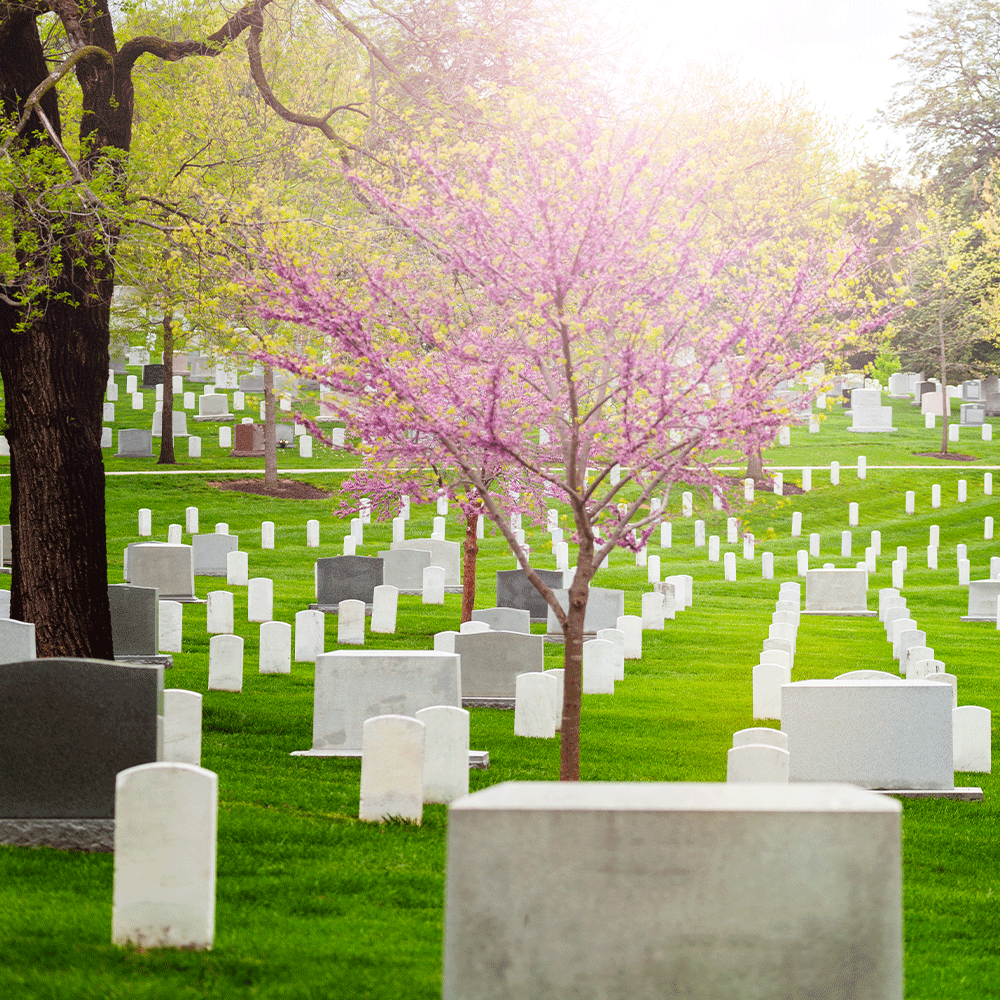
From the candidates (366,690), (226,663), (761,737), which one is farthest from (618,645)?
(761,737)

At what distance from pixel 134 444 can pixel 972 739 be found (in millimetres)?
30795

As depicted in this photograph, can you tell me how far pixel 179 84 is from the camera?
1045 inches

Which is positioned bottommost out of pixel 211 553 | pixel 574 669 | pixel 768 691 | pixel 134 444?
pixel 768 691

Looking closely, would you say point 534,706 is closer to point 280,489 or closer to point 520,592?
point 520,592

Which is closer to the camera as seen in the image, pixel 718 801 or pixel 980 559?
pixel 718 801

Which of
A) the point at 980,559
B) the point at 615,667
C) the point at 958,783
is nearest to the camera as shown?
the point at 958,783

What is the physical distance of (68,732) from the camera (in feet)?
23.9

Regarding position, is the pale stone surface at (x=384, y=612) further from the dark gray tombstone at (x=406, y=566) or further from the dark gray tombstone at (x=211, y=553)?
the dark gray tombstone at (x=211, y=553)

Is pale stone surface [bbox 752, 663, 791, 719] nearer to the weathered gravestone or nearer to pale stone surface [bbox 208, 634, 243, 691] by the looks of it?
pale stone surface [bbox 208, 634, 243, 691]

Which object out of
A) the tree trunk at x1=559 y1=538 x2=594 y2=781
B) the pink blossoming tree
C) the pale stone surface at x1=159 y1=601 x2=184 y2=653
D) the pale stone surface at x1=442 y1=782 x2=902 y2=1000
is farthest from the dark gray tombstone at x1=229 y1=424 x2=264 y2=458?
the pale stone surface at x1=442 y1=782 x2=902 y2=1000

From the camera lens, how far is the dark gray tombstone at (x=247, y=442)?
126 feet

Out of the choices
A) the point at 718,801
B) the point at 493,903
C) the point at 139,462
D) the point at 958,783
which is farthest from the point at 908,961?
the point at 139,462

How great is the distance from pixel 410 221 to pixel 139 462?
2953 centimetres

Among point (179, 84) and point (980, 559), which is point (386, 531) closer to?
point (179, 84)
